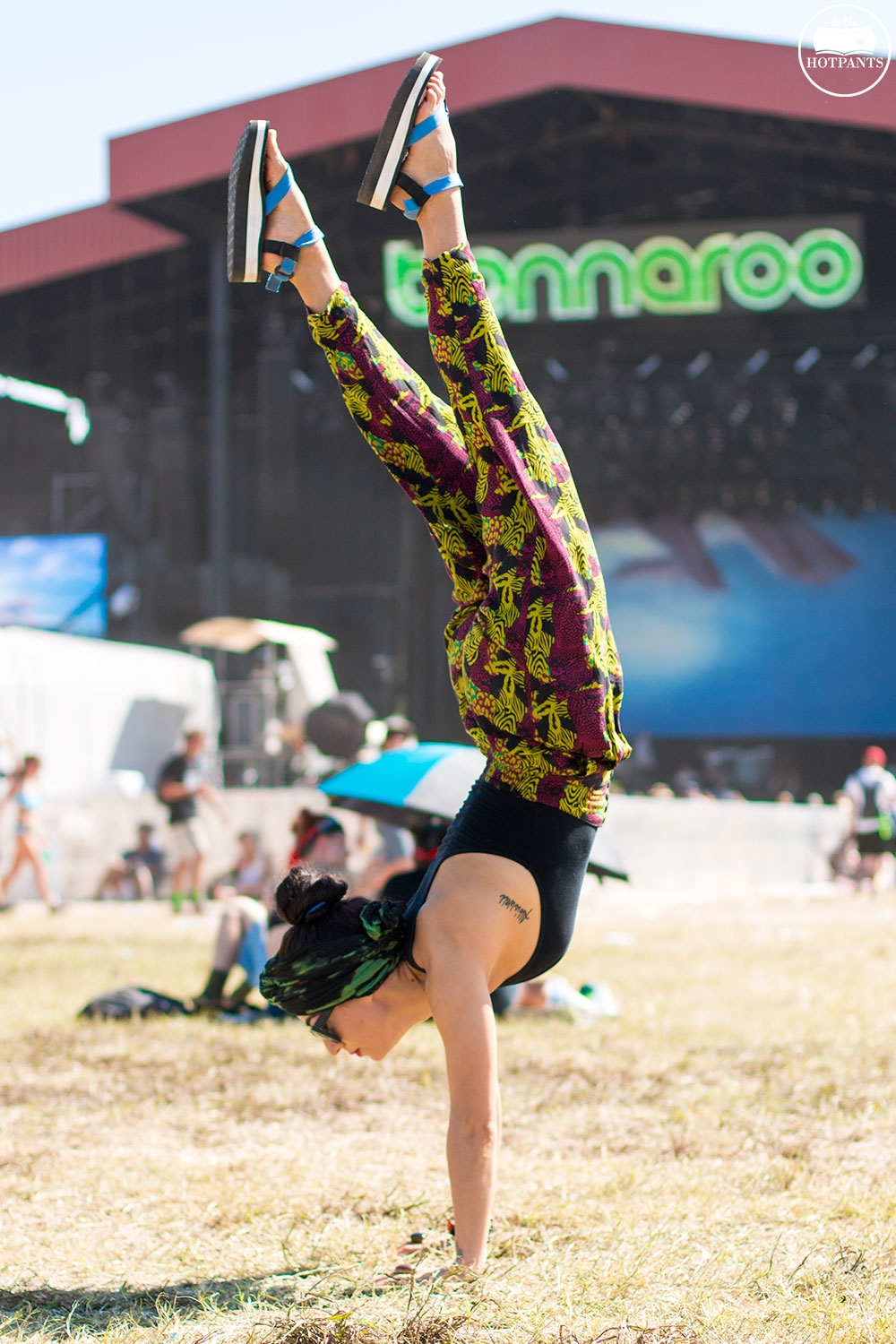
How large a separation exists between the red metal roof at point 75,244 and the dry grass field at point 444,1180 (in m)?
17.1

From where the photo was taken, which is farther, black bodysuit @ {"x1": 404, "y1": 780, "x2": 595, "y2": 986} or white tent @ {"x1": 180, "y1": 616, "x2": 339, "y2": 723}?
white tent @ {"x1": 180, "y1": 616, "x2": 339, "y2": 723}

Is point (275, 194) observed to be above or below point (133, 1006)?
above

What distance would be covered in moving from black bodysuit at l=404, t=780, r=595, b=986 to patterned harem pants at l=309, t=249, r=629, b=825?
0.03m

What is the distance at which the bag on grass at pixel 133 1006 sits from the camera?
20.1ft

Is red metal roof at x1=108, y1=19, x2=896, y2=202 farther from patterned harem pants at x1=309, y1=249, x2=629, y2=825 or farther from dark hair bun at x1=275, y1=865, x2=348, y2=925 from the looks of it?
→ dark hair bun at x1=275, y1=865, x2=348, y2=925

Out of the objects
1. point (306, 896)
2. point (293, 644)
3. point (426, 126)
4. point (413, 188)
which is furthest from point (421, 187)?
point (293, 644)

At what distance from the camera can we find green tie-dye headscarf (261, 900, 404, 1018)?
8.68 ft

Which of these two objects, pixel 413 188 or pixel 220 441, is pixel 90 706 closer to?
pixel 220 441

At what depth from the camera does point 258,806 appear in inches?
564

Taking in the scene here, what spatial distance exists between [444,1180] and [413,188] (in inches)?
98.4

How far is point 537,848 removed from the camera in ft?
8.59

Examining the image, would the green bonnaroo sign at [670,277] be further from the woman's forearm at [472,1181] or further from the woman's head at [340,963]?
the woman's forearm at [472,1181]

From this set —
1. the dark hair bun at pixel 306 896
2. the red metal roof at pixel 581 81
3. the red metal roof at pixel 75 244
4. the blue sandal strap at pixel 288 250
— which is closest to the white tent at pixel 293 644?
the red metal roof at pixel 75 244

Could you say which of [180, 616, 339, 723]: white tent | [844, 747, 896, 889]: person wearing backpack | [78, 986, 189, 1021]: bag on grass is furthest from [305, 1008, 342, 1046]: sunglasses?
[180, 616, 339, 723]: white tent
